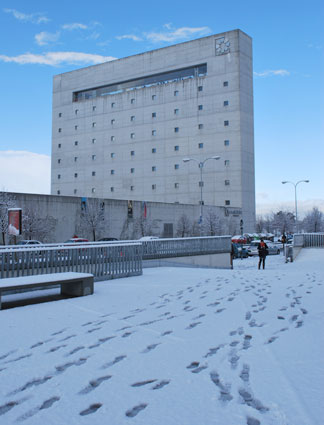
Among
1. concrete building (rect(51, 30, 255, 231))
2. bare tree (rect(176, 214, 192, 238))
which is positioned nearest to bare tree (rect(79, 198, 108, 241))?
bare tree (rect(176, 214, 192, 238))

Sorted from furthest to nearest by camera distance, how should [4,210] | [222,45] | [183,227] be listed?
[222,45]
[183,227]
[4,210]

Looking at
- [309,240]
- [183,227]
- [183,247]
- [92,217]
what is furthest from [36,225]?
[309,240]

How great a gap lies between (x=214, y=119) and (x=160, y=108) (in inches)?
469

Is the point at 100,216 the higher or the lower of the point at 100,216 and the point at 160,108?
the lower

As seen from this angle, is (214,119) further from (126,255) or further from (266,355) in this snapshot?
(266,355)

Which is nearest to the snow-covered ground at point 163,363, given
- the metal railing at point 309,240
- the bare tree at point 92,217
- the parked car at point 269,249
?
the metal railing at point 309,240

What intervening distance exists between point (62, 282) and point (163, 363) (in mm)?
4929

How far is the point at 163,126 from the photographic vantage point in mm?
79438

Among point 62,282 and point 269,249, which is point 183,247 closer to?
point 62,282

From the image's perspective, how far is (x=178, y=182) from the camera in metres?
77.1

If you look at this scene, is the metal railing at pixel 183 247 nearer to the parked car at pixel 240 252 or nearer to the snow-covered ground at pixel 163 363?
the snow-covered ground at pixel 163 363

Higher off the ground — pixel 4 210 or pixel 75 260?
pixel 4 210

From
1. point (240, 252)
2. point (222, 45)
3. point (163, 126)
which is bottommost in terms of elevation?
point (240, 252)

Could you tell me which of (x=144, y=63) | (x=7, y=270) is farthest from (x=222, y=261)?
(x=144, y=63)
